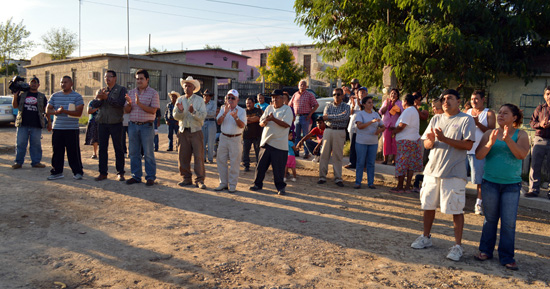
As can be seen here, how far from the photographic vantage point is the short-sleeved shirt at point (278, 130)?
25.2ft

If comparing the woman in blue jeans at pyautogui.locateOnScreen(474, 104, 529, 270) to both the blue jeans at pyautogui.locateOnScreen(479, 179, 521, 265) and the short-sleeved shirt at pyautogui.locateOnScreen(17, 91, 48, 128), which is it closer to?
the blue jeans at pyautogui.locateOnScreen(479, 179, 521, 265)

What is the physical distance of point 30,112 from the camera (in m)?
8.84

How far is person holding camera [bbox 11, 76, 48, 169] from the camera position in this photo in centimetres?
882

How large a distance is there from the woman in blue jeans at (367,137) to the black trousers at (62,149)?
560 cm

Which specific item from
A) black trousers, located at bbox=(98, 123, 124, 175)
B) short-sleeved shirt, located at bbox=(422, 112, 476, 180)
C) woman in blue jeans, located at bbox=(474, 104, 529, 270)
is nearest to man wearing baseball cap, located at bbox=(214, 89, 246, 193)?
black trousers, located at bbox=(98, 123, 124, 175)

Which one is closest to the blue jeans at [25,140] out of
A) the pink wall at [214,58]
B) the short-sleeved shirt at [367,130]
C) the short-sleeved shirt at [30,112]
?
the short-sleeved shirt at [30,112]

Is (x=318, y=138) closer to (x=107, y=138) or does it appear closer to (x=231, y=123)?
(x=231, y=123)

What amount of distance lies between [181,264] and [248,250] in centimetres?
80

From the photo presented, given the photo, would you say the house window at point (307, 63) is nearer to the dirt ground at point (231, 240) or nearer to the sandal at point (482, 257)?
the dirt ground at point (231, 240)

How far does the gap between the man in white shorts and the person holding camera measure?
314 inches

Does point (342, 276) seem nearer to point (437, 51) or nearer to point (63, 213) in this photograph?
point (63, 213)

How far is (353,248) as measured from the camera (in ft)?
16.0

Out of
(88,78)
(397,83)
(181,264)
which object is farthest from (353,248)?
(88,78)

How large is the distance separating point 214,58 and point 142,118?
110 feet
